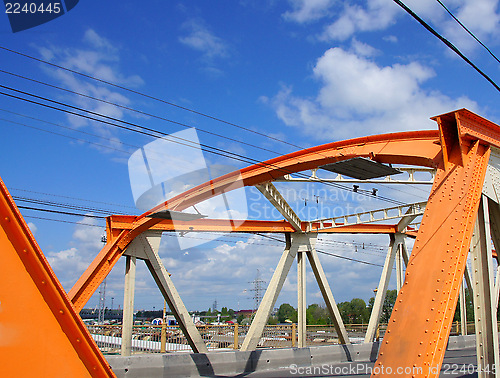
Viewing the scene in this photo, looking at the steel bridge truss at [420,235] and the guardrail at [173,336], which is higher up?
the steel bridge truss at [420,235]

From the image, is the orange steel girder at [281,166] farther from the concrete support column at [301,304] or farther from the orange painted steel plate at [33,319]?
the orange painted steel plate at [33,319]

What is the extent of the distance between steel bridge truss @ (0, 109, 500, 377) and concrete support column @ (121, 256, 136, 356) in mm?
40

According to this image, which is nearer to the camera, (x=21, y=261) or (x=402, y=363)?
(x=21, y=261)

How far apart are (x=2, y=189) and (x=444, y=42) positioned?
6038mm

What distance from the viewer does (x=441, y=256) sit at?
262 inches

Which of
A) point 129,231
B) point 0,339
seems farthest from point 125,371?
point 0,339

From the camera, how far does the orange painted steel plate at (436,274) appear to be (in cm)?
588

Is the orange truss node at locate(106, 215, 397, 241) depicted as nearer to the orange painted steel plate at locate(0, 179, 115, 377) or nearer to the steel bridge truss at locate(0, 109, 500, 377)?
the steel bridge truss at locate(0, 109, 500, 377)

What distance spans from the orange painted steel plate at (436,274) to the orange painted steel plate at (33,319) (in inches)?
178

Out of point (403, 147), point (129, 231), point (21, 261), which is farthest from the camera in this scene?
point (129, 231)

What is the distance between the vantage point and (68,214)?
1396cm

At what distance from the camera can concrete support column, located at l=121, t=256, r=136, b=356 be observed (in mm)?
15094

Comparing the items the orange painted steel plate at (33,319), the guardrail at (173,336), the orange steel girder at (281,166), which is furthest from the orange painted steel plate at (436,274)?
the guardrail at (173,336)

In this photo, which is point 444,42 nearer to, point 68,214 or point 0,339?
point 0,339
